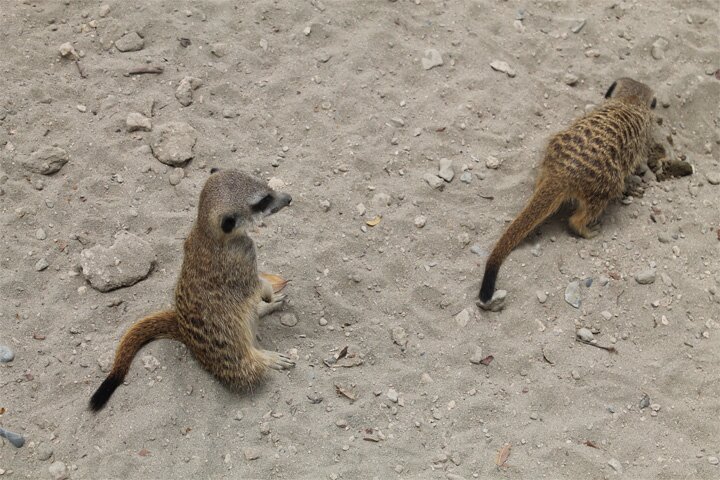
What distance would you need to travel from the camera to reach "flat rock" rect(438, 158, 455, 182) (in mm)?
3170

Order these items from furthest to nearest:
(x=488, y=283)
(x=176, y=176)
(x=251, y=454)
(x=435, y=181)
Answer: (x=435, y=181), (x=176, y=176), (x=488, y=283), (x=251, y=454)

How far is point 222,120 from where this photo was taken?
10.6 ft

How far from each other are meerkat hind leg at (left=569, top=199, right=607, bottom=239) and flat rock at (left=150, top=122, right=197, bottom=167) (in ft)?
5.74

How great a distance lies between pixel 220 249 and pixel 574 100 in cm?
218

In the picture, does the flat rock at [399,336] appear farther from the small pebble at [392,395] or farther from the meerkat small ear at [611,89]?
the meerkat small ear at [611,89]

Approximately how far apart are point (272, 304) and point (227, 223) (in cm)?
60

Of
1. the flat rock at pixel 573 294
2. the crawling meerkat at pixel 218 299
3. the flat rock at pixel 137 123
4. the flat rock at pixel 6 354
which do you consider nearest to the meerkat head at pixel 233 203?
the crawling meerkat at pixel 218 299

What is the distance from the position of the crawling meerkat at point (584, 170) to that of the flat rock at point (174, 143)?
55.8 inches

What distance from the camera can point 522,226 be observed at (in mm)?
2895

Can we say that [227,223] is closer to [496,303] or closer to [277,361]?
[277,361]

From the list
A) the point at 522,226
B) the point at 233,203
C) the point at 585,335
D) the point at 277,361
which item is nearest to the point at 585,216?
the point at 522,226

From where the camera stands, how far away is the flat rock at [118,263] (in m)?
2.65

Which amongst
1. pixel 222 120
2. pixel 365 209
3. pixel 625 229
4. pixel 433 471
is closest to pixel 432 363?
pixel 433 471

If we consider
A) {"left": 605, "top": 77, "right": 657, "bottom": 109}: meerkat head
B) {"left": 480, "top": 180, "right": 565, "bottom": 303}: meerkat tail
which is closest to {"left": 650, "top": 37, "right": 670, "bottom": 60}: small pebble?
{"left": 605, "top": 77, "right": 657, "bottom": 109}: meerkat head
